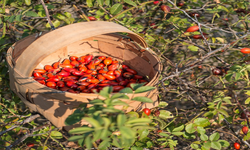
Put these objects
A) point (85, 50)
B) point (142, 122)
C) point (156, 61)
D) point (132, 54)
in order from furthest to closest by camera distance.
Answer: point (85, 50), point (132, 54), point (156, 61), point (142, 122)

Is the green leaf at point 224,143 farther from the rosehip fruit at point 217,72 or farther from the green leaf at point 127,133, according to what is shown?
the green leaf at point 127,133

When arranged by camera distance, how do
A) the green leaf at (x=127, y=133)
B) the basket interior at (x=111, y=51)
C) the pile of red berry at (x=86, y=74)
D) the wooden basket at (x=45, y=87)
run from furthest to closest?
the basket interior at (x=111, y=51)
the pile of red berry at (x=86, y=74)
the wooden basket at (x=45, y=87)
the green leaf at (x=127, y=133)

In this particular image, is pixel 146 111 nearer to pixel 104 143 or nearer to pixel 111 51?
pixel 104 143

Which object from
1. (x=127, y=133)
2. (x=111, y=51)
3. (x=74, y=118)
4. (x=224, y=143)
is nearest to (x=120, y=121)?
(x=127, y=133)

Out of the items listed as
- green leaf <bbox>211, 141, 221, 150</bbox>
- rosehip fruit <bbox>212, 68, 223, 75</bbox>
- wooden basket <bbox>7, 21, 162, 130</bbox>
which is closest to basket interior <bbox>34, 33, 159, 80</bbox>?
wooden basket <bbox>7, 21, 162, 130</bbox>

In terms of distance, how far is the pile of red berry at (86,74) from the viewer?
4.36 ft

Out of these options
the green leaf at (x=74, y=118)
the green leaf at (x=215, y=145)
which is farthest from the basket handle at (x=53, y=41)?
the green leaf at (x=215, y=145)

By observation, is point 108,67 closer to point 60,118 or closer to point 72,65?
point 72,65

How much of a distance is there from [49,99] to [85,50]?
78cm

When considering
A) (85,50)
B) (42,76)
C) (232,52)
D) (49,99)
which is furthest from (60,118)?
(232,52)

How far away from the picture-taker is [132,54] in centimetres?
152

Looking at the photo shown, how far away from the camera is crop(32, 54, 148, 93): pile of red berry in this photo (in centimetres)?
133

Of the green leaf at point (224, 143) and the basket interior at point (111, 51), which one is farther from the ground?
the basket interior at point (111, 51)

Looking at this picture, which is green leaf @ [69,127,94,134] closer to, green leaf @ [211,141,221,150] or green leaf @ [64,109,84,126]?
green leaf @ [64,109,84,126]
